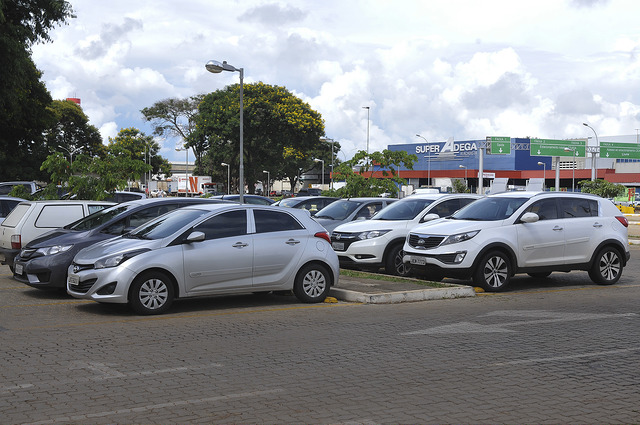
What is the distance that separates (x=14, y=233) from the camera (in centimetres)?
1465

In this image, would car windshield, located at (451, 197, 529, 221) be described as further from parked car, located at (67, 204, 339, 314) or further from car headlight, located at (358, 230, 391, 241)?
parked car, located at (67, 204, 339, 314)

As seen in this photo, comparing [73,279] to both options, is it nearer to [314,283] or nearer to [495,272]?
[314,283]

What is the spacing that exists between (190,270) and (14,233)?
19.3 feet

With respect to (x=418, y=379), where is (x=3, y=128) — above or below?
above

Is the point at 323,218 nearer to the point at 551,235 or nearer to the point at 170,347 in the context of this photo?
the point at 551,235

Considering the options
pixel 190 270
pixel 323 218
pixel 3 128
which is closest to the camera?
pixel 190 270

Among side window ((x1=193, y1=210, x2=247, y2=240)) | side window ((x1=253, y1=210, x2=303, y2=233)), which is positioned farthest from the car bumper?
side window ((x1=253, y1=210, x2=303, y2=233))

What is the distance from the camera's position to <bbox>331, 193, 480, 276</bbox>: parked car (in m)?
15.4

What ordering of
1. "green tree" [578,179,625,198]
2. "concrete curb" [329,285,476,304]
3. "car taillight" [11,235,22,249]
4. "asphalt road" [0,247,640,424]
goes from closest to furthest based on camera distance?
"asphalt road" [0,247,640,424] < "concrete curb" [329,285,476,304] < "car taillight" [11,235,22,249] < "green tree" [578,179,625,198]

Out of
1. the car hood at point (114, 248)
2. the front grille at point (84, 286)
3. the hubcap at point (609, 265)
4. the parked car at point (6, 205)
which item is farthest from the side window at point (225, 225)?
the parked car at point (6, 205)

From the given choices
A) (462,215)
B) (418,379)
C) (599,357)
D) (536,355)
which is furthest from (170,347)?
(462,215)

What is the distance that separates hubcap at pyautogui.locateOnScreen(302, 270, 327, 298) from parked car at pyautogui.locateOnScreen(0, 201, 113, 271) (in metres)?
5.88

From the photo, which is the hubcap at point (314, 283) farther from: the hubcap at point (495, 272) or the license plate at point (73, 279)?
the license plate at point (73, 279)

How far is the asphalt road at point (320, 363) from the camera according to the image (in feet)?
18.8
